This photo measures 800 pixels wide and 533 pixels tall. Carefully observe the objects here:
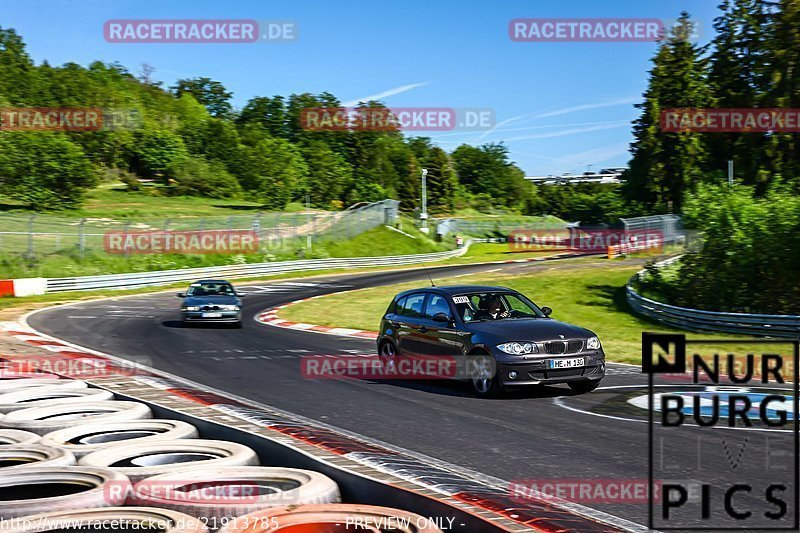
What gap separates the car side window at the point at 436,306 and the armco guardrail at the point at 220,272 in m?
27.6

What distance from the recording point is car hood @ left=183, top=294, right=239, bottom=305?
23109mm

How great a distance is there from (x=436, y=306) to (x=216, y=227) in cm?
4430

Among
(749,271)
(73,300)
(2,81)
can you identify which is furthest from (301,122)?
(749,271)

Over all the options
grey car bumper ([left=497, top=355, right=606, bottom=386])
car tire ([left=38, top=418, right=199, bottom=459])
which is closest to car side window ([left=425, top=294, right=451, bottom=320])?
grey car bumper ([left=497, top=355, right=606, bottom=386])

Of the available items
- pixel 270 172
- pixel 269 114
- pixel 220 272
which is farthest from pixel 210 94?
pixel 220 272

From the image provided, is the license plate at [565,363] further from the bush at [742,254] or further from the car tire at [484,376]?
the bush at [742,254]

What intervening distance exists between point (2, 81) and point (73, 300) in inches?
2974

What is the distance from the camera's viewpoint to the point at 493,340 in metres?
11.5

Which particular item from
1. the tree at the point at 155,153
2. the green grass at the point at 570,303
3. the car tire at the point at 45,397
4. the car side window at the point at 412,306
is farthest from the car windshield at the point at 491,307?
the tree at the point at 155,153

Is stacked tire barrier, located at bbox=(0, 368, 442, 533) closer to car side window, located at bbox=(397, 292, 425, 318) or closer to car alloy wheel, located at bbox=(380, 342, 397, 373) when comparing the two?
car side window, located at bbox=(397, 292, 425, 318)

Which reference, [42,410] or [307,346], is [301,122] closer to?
[307,346]

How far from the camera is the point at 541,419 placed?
9.79 metres

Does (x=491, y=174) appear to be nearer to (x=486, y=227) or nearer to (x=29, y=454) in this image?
(x=486, y=227)

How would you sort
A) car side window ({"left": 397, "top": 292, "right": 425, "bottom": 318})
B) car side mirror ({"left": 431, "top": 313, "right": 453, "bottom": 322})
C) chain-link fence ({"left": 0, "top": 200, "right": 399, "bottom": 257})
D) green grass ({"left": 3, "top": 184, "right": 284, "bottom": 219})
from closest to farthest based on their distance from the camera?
car side mirror ({"left": 431, "top": 313, "right": 453, "bottom": 322}) → car side window ({"left": 397, "top": 292, "right": 425, "bottom": 318}) → chain-link fence ({"left": 0, "top": 200, "right": 399, "bottom": 257}) → green grass ({"left": 3, "top": 184, "right": 284, "bottom": 219})
